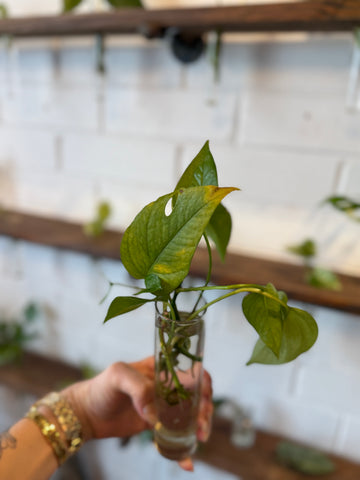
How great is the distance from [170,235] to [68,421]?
0.41m

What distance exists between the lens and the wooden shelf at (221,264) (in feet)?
2.32

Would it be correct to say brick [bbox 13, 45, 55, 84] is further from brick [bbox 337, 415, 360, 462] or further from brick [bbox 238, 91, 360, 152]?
brick [bbox 337, 415, 360, 462]

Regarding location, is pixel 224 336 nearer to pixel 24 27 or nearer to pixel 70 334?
pixel 70 334

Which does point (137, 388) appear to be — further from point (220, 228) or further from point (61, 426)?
point (220, 228)

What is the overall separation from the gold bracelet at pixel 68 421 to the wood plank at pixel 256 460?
50cm

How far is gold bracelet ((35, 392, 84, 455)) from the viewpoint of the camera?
1.86 ft

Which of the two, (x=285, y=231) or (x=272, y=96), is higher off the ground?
(x=272, y=96)

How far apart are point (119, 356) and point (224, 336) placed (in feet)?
1.16

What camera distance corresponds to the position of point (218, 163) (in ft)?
2.74

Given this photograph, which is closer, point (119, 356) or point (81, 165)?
point (81, 165)

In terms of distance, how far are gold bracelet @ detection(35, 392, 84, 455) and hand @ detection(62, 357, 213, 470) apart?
0.6 inches

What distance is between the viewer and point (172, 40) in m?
0.77

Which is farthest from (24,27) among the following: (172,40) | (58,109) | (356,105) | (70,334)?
(70,334)

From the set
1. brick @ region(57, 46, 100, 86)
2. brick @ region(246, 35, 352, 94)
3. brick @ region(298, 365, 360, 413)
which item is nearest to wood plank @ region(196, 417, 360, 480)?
brick @ region(298, 365, 360, 413)
